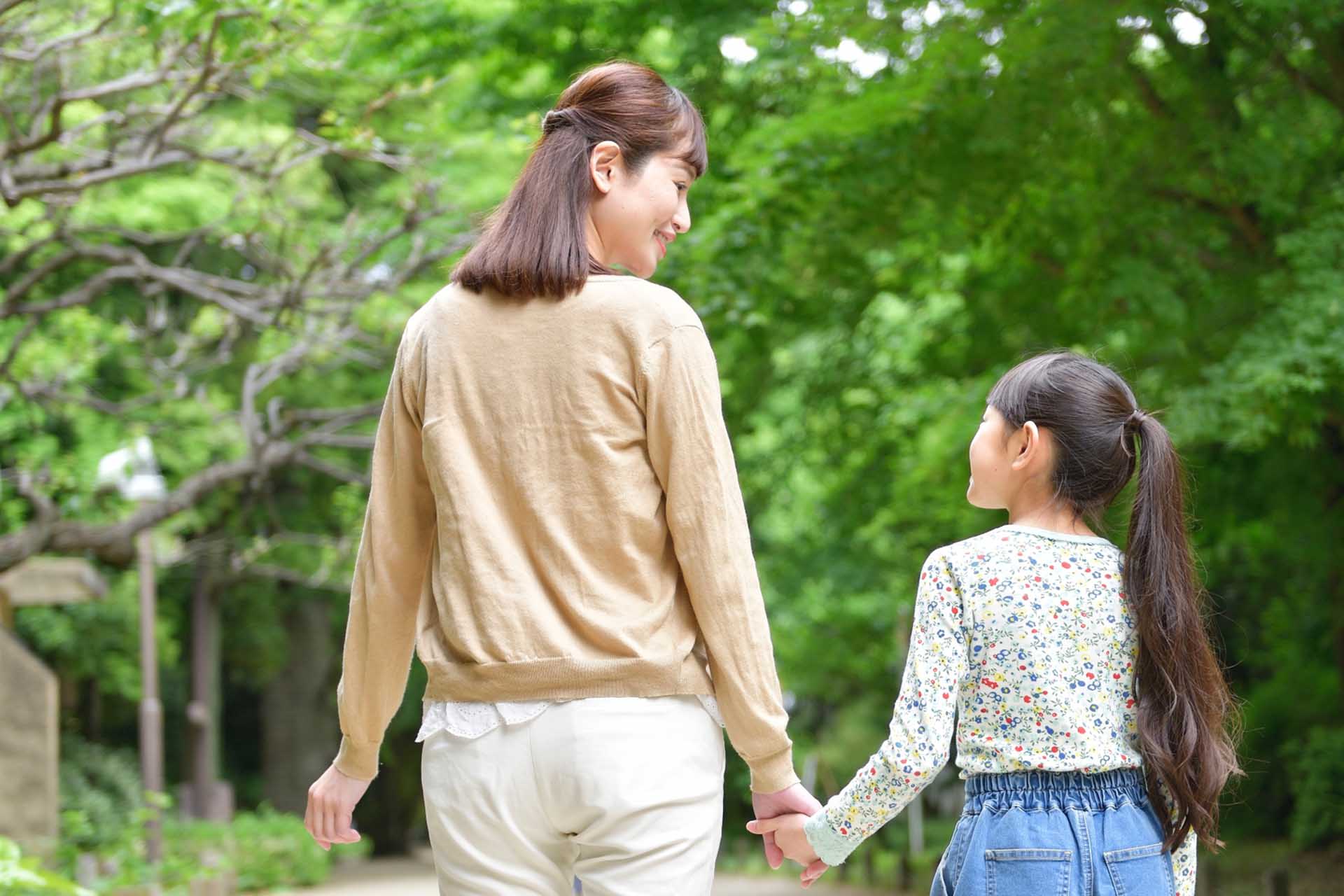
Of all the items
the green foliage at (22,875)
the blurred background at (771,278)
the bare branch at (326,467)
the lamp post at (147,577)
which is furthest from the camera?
the lamp post at (147,577)

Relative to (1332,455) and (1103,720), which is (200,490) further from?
(1332,455)

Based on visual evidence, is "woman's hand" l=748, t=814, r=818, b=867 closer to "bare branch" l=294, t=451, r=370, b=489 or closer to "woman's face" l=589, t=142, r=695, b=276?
"woman's face" l=589, t=142, r=695, b=276

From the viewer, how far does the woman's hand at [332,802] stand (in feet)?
7.84

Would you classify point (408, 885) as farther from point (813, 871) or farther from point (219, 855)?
point (813, 871)

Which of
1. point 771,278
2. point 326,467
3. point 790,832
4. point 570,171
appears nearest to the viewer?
point 570,171

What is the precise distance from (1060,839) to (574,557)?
875mm

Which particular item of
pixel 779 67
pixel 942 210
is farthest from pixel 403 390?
pixel 779 67

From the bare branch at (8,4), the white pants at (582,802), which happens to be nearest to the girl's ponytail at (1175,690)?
the white pants at (582,802)

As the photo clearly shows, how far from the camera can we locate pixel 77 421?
1515 centimetres

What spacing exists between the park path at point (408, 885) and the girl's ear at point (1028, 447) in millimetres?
14421

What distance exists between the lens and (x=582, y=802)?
6.59 ft

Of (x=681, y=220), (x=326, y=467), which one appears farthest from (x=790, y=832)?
(x=326, y=467)

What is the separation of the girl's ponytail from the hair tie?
3.63 ft

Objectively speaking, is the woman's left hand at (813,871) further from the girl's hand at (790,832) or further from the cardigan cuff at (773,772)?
the cardigan cuff at (773,772)
